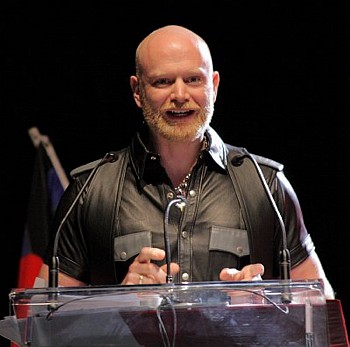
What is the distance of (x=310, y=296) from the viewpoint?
5.95 ft

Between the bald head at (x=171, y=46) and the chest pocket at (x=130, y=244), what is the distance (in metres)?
0.46

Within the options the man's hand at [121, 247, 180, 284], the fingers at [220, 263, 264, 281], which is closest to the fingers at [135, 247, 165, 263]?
the man's hand at [121, 247, 180, 284]

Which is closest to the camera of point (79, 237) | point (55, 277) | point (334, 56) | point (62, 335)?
point (62, 335)

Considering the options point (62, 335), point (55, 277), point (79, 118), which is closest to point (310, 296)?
point (62, 335)

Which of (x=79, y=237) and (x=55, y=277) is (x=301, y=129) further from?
(x=55, y=277)

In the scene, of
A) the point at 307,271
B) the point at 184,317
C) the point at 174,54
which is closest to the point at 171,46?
the point at 174,54

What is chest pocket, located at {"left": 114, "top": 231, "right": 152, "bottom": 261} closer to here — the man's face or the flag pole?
the man's face

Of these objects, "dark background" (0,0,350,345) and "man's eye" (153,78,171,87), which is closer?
"man's eye" (153,78,171,87)

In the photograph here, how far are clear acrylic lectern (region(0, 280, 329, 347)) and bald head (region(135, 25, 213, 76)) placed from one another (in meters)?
0.93

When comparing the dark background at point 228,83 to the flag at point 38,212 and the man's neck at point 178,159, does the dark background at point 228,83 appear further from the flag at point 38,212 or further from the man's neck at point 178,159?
the man's neck at point 178,159

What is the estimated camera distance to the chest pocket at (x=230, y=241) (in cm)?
251

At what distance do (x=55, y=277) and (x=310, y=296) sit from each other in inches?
24.7

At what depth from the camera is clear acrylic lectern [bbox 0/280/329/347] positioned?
1779 millimetres

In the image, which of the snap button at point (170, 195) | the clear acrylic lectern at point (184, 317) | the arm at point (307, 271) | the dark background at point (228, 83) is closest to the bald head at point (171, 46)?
the snap button at point (170, 195)
